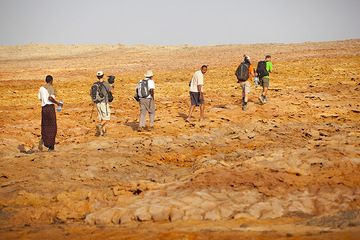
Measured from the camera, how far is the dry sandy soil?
6.30m

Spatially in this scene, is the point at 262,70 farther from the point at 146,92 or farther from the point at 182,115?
the point at 146,92

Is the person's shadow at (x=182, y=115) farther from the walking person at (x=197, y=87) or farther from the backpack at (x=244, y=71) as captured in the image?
the backpack at (x=244, y=71)

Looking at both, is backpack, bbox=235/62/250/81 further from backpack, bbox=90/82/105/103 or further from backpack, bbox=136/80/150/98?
backpack, bbox=90/82/105/103

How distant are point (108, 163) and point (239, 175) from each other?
10.7ft

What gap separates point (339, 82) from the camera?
791 inches

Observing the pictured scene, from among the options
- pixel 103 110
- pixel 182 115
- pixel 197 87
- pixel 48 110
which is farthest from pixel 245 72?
pixel 48 110

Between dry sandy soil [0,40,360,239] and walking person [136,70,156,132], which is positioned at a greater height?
walking person [136,70,156,132]

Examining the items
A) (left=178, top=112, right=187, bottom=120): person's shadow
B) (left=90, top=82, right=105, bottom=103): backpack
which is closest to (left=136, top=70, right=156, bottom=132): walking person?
(left=90, top=82, right=105, bottom=103): backpack

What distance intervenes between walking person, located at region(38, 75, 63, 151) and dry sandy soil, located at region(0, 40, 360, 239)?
0.56m

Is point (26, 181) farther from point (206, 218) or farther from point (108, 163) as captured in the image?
point (206, 218)

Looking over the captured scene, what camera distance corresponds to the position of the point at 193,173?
8.61m

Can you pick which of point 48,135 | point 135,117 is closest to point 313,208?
point 48,135

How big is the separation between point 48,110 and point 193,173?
4108 millimetres

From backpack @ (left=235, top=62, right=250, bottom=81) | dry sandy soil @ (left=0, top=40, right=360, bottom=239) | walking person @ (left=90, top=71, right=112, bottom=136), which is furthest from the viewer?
backpack @ (left=235, top=62, right=250, bottom=81)
